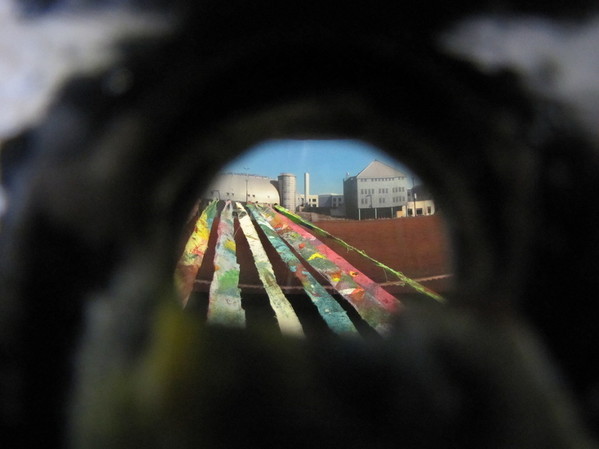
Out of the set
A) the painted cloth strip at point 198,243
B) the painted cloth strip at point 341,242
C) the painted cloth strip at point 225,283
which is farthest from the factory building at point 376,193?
the painted cloth strip at point 198,243

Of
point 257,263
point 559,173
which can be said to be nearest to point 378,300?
point 257,263

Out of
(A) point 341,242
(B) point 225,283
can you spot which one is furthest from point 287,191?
(B) point 225,283

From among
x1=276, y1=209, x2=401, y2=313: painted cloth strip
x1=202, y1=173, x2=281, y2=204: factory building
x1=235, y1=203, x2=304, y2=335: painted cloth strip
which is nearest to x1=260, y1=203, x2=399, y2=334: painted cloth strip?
x1=276, y1=209, x2=401, y2=313: painted cloth strip

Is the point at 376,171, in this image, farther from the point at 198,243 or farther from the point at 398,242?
the point at 198,243

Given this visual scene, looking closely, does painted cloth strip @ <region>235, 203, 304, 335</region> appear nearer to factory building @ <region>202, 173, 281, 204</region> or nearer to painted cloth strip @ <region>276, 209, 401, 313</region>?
factory building @ <region>202, 173, 281, 204</region>

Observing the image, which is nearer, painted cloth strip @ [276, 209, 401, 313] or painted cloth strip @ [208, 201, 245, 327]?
painted cloth strip @ [208, 201, 245, 327]
